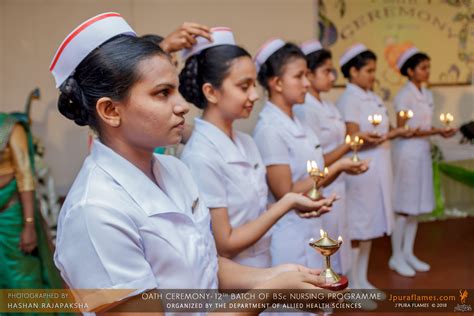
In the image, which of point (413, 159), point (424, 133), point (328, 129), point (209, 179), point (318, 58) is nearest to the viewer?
point (209, 179)

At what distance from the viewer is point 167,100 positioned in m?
0.87

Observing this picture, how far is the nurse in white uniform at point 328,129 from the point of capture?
2.17 meters

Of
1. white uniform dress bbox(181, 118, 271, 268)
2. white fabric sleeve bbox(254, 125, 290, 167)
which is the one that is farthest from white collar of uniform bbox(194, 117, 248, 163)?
white fabric sleeve bbox(254, 125, 290, 167)

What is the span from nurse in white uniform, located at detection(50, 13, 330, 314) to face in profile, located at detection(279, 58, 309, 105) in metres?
1.03

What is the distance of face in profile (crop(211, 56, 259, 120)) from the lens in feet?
4.66

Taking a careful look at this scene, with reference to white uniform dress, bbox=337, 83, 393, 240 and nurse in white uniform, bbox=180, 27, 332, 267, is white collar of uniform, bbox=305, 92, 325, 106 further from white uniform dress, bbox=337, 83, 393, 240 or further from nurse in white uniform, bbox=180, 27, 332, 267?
nurse in white uniform, bbox=180, 27, 332, 267

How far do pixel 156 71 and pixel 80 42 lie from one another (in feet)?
0.46

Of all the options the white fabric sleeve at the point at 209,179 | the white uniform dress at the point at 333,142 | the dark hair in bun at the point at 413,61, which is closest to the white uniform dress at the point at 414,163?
the dark hair in bun at the point at 413,61

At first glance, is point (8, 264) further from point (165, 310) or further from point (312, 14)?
point (312, 14)

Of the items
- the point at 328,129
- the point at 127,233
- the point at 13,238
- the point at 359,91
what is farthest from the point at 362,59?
the point at 127,233

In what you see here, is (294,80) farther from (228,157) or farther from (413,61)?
(413,61)

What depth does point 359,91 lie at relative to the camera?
2732mm

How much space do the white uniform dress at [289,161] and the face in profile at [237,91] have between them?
0.36m

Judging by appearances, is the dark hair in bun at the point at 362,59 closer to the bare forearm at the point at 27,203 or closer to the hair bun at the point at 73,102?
the bare forearm at the point at 27,203
